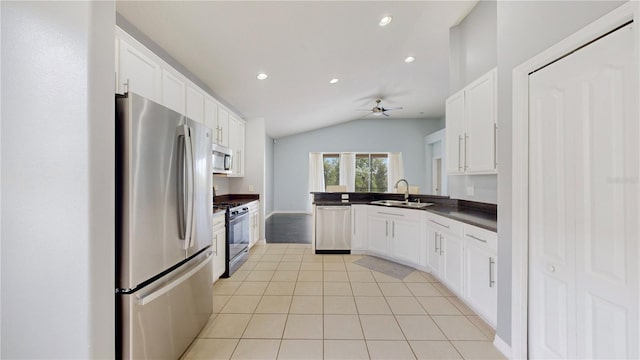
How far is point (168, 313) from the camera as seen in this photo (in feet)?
4.80

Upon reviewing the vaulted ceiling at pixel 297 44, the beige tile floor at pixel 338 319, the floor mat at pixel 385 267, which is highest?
the vaulted ceiling at pixel 297 44

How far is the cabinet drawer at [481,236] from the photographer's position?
1.88 m

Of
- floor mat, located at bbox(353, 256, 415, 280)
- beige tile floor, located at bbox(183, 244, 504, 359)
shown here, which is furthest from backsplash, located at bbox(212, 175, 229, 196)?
floor mat, located at bbox(353, 256, 415, 280)

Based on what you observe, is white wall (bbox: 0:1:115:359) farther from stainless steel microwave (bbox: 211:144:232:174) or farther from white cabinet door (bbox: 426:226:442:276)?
white cabinet door (bbox: 426:226:442:276)

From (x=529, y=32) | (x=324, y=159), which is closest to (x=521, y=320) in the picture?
(x=529, y=32)

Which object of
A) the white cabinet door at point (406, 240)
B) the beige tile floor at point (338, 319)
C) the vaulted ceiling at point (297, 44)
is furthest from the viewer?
the white cabinet door at point (406, 240)

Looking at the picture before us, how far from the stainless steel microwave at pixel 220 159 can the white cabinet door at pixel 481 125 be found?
10.0 feet

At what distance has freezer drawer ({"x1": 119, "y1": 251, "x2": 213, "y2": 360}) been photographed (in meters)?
1.23

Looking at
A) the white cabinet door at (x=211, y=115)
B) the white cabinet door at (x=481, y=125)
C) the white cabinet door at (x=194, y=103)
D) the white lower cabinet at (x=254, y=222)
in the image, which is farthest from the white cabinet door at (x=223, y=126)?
the white cabinet door at (x=481, y=125)

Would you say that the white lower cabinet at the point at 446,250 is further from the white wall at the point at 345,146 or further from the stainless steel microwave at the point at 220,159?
the white wall at the point at 345,146

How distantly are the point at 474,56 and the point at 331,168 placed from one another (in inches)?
227

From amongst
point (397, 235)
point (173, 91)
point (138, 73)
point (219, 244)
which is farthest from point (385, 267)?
point (138, 73)

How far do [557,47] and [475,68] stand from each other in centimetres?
181

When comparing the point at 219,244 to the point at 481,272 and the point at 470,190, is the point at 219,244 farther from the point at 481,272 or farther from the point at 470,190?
the point at 470,190
